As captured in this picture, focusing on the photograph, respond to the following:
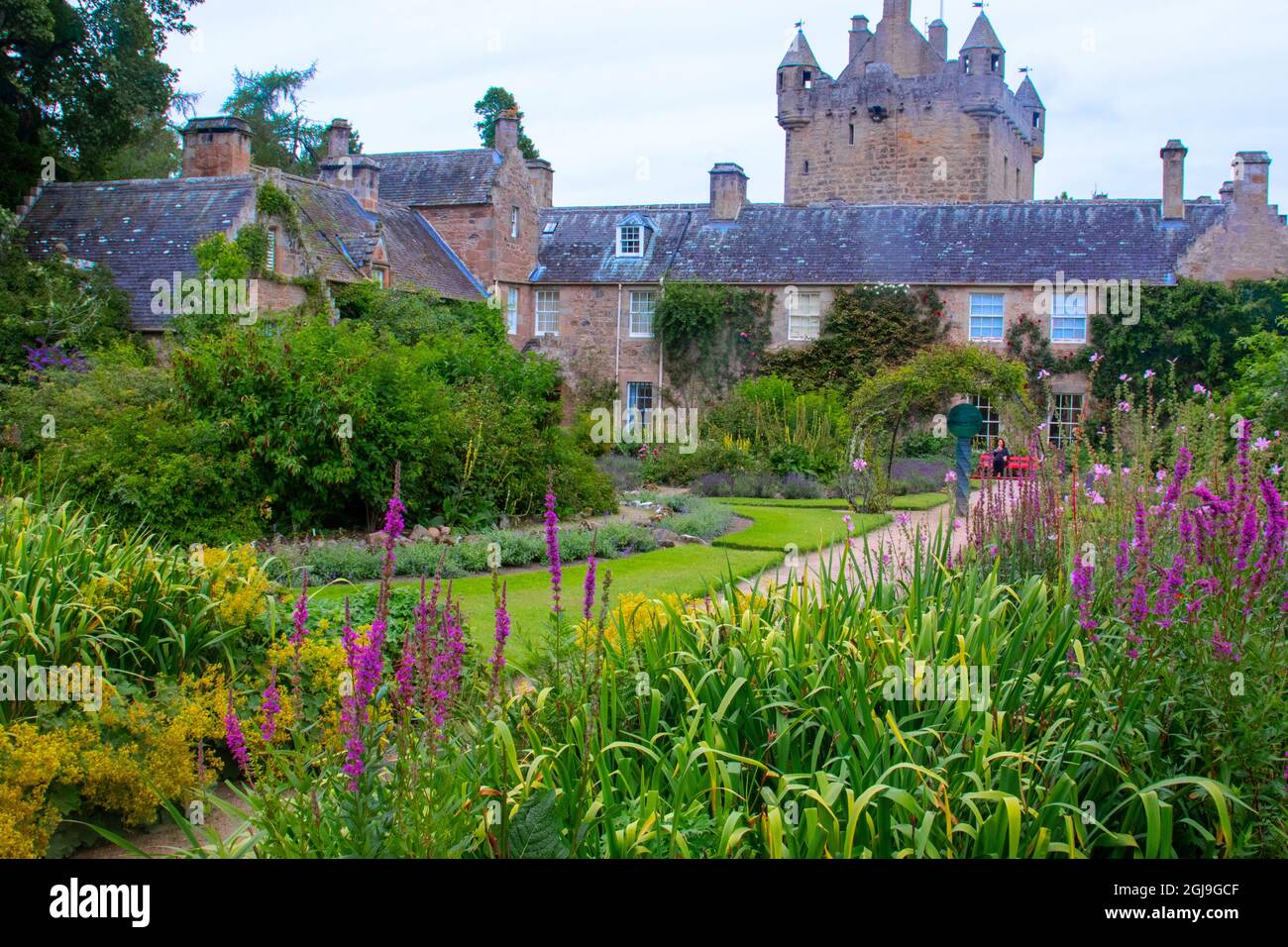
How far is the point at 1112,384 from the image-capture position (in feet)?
95.8

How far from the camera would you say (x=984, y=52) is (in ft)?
126

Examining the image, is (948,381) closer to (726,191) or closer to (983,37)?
(726,191)

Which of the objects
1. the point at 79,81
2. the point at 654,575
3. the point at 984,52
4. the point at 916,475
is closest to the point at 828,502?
the point at 916,475

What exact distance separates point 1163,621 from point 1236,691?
41cm

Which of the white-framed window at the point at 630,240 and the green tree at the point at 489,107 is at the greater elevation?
the green tree at the point at 489,107

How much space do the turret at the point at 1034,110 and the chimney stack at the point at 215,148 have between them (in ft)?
98.0

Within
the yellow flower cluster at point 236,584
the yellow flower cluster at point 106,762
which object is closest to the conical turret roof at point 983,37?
the yellow flower cluster at point 236,584

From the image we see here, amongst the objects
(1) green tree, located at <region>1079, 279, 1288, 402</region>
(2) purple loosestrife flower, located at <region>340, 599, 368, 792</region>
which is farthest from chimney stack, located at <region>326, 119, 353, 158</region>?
(2) purple loosestrife flower, located at <region>340, 599, 368, 792</region>

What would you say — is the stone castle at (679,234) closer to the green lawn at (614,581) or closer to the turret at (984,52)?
the turret at (984,52)

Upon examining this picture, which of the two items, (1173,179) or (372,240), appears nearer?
(372,240)

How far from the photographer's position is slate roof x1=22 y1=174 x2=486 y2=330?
23719mm

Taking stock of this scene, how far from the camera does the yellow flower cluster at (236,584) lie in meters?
6.61

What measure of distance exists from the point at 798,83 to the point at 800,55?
3.20ft

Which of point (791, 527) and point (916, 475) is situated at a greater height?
point (916, 475)
